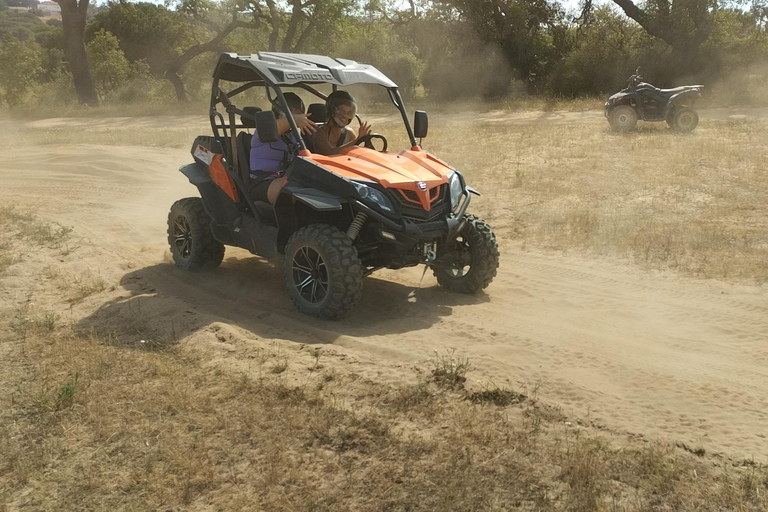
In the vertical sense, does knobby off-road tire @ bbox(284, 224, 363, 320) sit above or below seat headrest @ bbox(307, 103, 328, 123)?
below

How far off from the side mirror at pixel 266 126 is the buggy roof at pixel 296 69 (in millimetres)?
564

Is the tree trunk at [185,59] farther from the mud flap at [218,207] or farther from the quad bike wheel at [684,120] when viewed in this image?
the mud flap at [218,207]

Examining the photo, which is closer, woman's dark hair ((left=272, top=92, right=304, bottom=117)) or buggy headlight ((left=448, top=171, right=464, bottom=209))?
buggy headlight ((left=448, top=171, right=464, bottom=209))

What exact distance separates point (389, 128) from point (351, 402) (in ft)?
52.8

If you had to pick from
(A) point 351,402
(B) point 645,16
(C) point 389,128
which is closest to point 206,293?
(A) point 351,402

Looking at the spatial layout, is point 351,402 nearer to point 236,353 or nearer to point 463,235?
point 236,353

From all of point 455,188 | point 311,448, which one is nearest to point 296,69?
point 455,188

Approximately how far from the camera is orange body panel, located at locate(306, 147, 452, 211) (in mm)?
6358

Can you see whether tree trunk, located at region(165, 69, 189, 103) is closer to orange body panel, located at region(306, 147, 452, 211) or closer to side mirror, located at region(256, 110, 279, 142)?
orange body panel, located at region(306, 147, 452, 211)

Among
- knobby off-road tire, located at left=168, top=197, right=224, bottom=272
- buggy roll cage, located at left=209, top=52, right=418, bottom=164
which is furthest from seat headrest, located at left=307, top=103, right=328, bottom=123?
knobby off-road tire, located at left=168, top=197, right=224, bottom=272

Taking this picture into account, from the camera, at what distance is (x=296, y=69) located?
6.96m

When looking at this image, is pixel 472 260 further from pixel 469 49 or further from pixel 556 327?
pixel 469 49

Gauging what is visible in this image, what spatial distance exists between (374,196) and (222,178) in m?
2.02

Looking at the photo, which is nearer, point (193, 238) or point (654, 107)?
point (193, 238)
